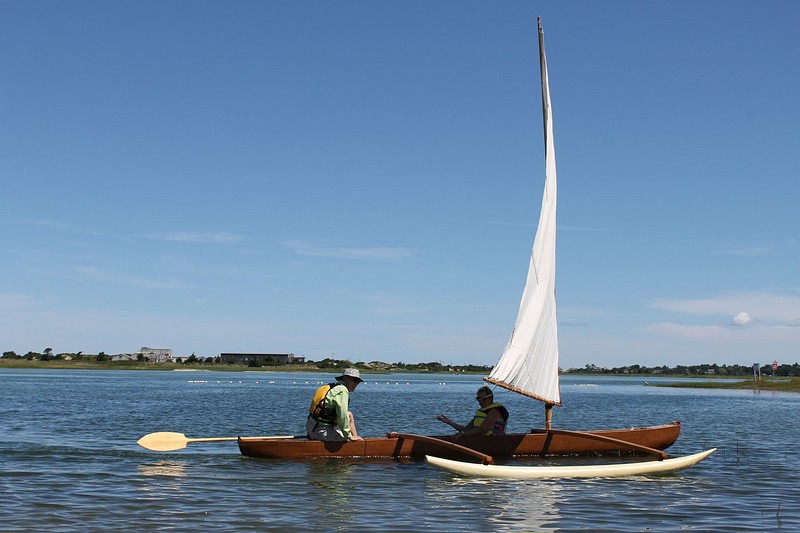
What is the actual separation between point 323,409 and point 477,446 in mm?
4216

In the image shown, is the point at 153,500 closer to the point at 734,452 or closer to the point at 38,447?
the point at 38,447

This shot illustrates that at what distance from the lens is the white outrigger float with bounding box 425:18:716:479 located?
68.7ft

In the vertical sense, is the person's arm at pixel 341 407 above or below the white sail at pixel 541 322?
below

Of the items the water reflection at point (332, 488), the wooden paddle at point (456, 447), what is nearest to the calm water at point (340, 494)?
the water reflection at point (332, 488)

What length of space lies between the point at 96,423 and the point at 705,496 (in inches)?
966

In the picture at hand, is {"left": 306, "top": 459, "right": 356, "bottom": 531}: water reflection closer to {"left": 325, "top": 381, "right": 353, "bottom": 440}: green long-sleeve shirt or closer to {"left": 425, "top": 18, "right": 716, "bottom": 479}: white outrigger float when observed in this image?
{"left": 325, "top": 381, "right": 353, "bottom": 440}: green long-sleeve shirt

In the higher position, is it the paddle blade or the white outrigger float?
the white outrigger float

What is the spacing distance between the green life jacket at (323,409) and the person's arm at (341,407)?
0.20 m

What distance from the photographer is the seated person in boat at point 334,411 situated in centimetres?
1972

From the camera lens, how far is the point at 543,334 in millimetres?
22375

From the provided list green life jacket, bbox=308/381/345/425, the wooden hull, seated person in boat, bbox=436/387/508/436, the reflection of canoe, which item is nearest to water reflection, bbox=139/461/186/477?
the wooden hull

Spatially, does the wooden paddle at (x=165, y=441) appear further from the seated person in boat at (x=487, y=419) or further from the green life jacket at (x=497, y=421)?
the green life jacket at (x=497, y=421)

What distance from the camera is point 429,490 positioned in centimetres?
1705

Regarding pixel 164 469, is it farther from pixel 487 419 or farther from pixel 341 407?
pixel 487 419
